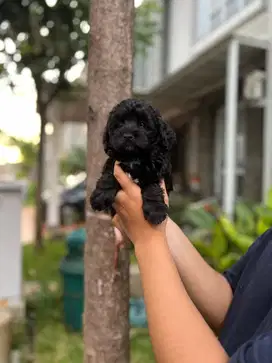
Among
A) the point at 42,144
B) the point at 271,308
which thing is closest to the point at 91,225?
the point at 271,308

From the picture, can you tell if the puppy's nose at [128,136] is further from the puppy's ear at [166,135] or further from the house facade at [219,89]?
the house facade at [219,89]

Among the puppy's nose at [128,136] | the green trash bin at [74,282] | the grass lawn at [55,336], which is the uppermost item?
the puppy's nose at [128,136]

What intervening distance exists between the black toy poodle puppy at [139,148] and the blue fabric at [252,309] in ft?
1.02

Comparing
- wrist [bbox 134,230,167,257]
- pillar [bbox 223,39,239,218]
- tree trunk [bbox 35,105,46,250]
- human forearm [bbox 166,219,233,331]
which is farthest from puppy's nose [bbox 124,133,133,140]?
tree trunk [bbox 35,105,46,250]

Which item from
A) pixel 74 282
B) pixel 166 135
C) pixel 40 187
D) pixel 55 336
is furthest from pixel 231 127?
pixel 166 135

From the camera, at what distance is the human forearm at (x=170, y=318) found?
3.27 ft

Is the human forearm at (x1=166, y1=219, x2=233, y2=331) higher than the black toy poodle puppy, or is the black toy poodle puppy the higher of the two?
the black toy poodle puppy

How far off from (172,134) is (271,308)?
0.54 metres

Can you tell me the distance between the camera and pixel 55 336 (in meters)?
4.09

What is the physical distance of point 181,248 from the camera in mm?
1581

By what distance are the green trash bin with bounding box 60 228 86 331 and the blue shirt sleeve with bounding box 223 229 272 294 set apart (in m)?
2.67

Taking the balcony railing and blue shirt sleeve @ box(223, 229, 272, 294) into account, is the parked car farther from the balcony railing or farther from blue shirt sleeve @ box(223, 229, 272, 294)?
blue shirt sleeve @ box(223, 229, 272, 294)

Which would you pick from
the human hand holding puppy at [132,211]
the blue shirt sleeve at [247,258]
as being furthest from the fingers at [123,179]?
the blue shirt sleeve at [247,258]

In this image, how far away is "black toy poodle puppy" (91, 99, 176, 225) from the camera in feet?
4.10
